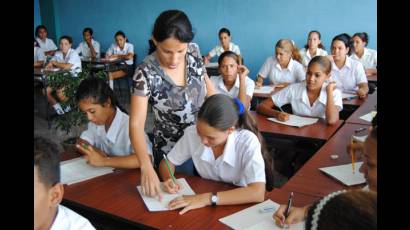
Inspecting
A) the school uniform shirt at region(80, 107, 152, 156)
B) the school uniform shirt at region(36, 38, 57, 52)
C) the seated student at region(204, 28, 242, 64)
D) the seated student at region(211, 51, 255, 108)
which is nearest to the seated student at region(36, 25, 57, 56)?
the school uniform shirt at region(36, 38, 57, 52)

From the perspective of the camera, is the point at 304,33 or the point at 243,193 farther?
the point at 304,33

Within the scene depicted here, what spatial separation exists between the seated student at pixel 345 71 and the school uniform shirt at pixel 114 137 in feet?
8.58

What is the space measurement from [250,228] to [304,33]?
16.7ft

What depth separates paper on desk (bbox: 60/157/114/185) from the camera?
1785mm

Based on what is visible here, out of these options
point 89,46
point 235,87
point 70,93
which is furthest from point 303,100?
point 89,46

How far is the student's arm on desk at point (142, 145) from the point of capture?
152 centimetres

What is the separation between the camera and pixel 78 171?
73.9 inches

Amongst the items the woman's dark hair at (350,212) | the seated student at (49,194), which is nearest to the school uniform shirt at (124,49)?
the seated student at (49,194)

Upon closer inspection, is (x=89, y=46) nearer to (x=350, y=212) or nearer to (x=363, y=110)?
(x=363, y=110)

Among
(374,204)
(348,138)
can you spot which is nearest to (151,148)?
(348,138)

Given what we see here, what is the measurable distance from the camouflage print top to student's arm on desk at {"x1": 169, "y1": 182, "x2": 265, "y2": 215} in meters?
0.48

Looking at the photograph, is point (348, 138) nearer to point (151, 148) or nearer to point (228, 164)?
point (228, 164)

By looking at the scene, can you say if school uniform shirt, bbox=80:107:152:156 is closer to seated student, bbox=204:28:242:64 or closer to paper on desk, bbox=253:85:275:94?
paper on desk, bbox=253:85:275:94

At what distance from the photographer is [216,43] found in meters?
6.68
